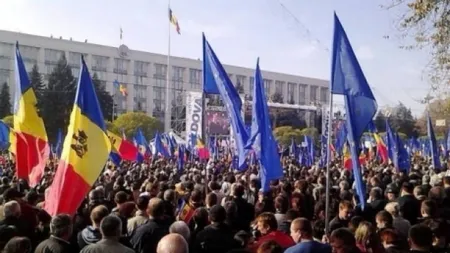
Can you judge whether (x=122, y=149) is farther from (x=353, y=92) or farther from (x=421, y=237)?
(x=421, y=237)

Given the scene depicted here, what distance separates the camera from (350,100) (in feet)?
24.3

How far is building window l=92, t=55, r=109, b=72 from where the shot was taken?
84.1 metres

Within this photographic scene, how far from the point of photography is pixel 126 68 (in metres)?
88.0

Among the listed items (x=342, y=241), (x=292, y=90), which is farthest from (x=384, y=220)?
(x=292, y=90)

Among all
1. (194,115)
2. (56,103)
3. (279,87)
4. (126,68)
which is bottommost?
(194,115)

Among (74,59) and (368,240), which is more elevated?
(74,59)

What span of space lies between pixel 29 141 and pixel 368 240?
216 inches

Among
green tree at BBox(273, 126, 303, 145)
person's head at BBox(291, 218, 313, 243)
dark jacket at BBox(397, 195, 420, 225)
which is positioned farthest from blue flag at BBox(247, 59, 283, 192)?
green tree at BBox(273, 126, 303, 145)

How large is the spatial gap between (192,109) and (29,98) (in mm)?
36928

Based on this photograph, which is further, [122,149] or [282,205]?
[122,149]

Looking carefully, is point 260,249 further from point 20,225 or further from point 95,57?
point 95,57

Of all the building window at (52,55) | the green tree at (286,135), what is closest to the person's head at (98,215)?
the green tree at (286,135)

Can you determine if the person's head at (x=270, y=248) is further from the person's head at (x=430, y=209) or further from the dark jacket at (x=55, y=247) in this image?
the person's head at (x=430, y=209)

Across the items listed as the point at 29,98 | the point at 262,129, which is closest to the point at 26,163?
the point at 29,98
